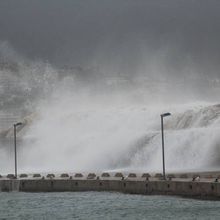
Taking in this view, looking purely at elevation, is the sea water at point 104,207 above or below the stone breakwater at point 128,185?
below

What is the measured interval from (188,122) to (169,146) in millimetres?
18034

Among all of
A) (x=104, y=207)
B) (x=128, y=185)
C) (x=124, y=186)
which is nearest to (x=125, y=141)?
(x=124, y=186)

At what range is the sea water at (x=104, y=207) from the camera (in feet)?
198

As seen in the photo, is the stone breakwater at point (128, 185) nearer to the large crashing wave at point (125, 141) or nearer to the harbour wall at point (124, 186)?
the harbour wall at point (124, 186)

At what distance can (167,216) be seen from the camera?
59188 millimetres

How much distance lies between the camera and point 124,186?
242 ft

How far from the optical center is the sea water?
198 ft

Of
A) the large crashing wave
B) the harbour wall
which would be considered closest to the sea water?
the harbour wall

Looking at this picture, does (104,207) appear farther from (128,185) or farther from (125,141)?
(125,141)

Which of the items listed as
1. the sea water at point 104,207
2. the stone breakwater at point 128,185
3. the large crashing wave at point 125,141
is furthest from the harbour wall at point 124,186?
the large crashing wave at point 125,141

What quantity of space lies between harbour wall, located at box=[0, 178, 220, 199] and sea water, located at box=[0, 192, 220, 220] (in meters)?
1.02

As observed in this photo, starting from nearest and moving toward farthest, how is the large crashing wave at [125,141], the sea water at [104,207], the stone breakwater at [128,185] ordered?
the sea water at [104,207] < the stone breakwater at [128,185] < the large crashing wave at [125,141]

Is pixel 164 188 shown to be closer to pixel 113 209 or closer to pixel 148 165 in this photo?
pixel 113 209

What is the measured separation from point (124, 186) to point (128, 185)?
572mm
